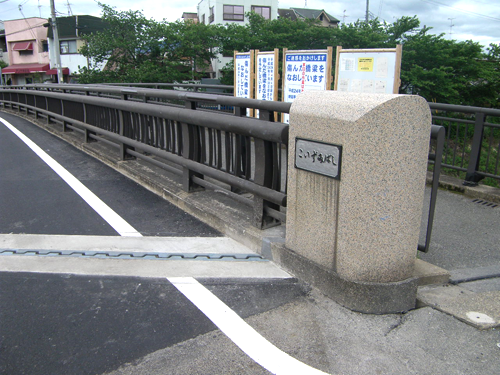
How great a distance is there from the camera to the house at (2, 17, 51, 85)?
66375 millimetres

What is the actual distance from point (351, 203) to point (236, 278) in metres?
1.24

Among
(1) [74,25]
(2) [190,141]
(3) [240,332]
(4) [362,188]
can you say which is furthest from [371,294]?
(1) [74,25]

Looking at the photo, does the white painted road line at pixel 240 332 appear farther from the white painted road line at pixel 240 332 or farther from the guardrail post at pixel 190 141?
the guardrail post at pixel 190 141

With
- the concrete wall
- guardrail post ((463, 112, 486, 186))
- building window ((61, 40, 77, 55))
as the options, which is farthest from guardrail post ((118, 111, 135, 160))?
the concrete wall

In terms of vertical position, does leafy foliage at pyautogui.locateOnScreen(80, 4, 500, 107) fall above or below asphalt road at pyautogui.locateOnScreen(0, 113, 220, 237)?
above

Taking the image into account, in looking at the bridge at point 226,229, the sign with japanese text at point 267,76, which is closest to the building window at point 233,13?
the sign with japanese text at point 267,76

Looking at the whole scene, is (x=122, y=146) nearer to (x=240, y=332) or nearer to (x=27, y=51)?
(x=240, y=332)

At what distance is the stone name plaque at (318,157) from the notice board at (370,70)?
5.70 m

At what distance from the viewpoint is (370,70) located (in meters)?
8.80

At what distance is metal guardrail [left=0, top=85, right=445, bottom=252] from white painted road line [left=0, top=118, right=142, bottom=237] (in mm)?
931

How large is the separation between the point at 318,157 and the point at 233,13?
5117 cm

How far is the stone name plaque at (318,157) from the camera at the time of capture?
3.09m

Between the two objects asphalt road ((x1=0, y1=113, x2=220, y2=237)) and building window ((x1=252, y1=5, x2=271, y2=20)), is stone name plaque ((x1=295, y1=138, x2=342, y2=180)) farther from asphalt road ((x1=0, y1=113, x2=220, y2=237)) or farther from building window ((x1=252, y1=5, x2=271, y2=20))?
building window ((x1=252, y1=5, x2=271, y2=20))

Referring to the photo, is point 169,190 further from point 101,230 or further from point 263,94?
point 263,94
